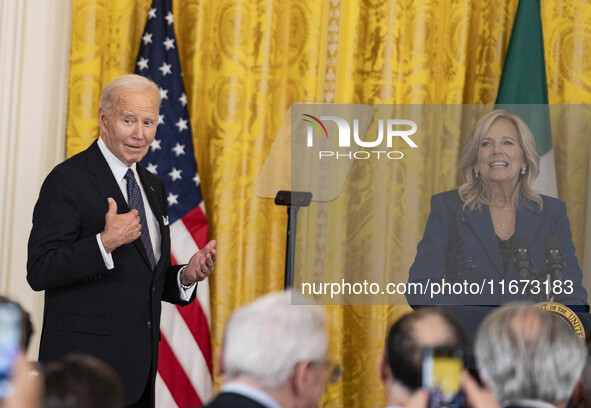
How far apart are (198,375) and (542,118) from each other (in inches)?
107

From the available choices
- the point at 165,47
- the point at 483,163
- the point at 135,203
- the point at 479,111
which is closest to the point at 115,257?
the point at 135,203

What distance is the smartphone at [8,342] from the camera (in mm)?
1610

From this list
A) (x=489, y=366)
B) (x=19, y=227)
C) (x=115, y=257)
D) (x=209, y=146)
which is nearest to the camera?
(x=489, y=366)

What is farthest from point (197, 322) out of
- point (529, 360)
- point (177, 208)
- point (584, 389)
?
point (529, 360)

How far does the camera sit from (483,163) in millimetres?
4031

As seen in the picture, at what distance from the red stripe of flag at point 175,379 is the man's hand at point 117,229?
6.71 ft

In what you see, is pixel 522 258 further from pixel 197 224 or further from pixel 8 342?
pixel 8 342

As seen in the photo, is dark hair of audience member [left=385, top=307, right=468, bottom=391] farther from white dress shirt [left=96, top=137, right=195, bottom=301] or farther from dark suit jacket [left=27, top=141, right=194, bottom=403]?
white dress shirt [left=96, top=137, right=195, bottom=301]

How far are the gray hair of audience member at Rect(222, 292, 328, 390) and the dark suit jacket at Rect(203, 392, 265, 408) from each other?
0.06 m

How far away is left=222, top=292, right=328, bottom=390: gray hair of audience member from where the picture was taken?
75.3 inches

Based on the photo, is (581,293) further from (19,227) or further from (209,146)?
(19,227)

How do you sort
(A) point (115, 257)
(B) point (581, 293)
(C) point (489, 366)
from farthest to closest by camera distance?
(B) point (581, 293)
(A) point (115, 257)
(C) point (489, 366)

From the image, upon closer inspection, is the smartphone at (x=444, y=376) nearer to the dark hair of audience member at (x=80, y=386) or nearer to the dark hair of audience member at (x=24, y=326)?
the dark hair of audience member at (x=80, y=386)

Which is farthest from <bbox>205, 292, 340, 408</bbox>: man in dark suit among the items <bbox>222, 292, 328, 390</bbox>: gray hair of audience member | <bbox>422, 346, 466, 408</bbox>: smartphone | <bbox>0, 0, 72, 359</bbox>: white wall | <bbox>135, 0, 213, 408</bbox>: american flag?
<bbox>0, 0, 72, 359</bbox>: white wall
